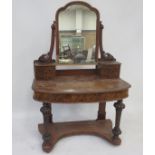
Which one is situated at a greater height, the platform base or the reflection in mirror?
the reflection in mirror

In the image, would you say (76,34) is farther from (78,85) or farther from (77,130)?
(77,130)

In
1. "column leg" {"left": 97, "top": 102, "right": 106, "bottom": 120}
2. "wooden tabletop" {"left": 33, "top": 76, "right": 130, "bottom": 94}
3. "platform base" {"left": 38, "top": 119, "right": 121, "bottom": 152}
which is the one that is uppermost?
"wooden tabletop" {"left": 33, "top": 76, "right": 130, "bottom": 94}

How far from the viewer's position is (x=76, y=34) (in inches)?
85.5

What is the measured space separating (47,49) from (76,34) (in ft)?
1.14

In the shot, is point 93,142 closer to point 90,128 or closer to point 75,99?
point 90,128

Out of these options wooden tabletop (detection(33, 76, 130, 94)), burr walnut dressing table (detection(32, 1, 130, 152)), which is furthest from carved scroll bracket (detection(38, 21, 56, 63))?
wooden tabletop (detection(33, 76, 130, 94))

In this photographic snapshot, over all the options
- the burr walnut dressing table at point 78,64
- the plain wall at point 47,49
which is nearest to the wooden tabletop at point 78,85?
the burr walnut dressing table at point 78,64

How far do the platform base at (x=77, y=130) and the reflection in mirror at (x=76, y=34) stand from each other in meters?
0.57

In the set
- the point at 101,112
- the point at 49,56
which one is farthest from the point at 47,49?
the point at 101,112

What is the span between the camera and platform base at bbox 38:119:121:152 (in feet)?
6.72

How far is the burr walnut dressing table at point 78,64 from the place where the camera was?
202 cm

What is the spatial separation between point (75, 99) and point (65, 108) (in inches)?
29.5

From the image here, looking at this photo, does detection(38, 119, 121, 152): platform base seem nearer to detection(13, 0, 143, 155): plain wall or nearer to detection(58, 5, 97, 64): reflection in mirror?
detection(13, 0, 143, 155): plain wall
